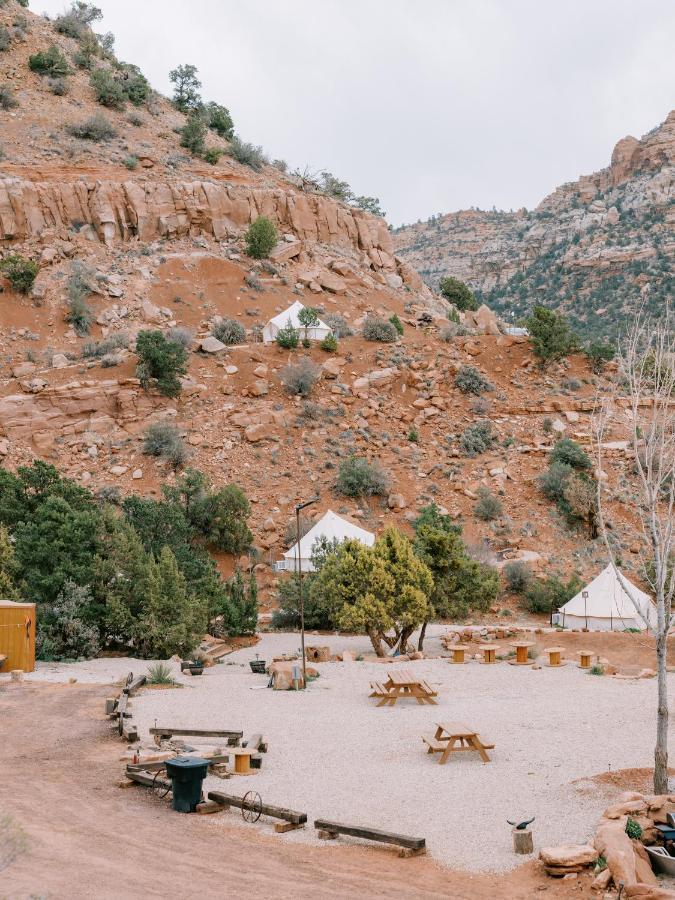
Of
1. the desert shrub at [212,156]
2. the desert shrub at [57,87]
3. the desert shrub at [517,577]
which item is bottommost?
the desert shrub at [517,577]

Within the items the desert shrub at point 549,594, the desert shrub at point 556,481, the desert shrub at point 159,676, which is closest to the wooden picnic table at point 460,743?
the desert shrub at point 159,676

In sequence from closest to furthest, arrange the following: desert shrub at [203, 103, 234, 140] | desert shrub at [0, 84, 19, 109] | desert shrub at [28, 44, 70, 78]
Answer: desert shrub at [0, 84, 19, 109]
desert shrub at [28, 44, 70, 78]
desert shrub at [203, 103, 234, 140]

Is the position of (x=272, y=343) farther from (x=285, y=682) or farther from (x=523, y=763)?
(x=523, y=763)

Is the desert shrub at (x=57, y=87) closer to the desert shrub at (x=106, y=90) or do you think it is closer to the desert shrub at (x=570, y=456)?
the desert shrub at (x=106, y=90)

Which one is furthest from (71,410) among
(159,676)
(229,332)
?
(159,676)

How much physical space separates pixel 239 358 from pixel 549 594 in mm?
17852

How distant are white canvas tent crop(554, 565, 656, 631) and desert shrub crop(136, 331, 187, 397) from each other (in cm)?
1843

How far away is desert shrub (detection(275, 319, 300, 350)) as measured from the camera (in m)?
37.8

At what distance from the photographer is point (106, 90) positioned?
4984 cm

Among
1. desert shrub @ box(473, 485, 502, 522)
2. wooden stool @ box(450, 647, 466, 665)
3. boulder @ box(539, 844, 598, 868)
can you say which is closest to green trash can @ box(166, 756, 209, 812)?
boulder @ box(539, 844, 598, 868)

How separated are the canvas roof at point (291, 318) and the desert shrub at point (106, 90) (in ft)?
67.3

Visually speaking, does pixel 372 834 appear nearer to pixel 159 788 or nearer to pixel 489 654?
pixel 159 788

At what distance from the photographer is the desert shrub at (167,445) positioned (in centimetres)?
3178

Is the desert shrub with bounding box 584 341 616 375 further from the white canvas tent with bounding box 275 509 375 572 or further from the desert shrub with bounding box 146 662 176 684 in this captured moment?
the desert shrub with bounding box 146 662 176 684
